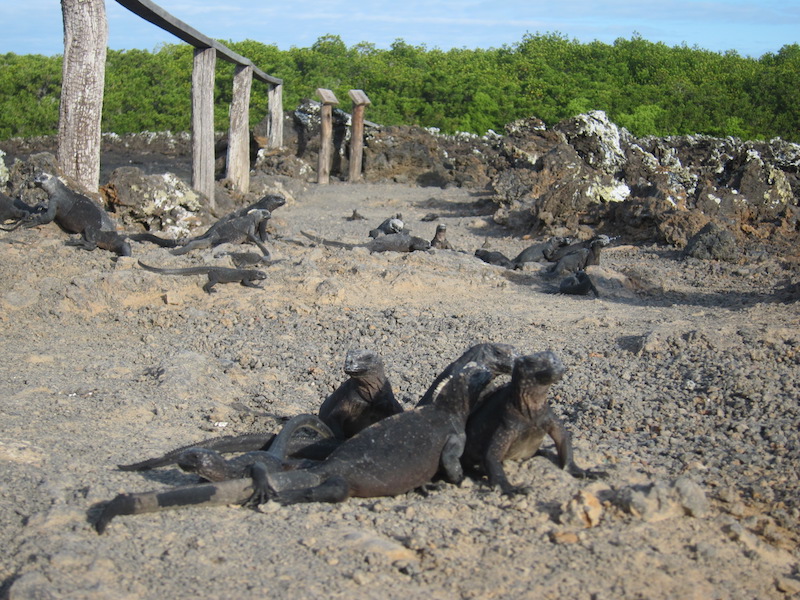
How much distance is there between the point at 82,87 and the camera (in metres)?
10.0

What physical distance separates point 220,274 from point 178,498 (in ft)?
16.1

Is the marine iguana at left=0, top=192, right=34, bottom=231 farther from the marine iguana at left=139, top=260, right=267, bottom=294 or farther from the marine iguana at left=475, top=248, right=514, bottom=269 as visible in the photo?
the marine iguana at left=475, top=248, right=514, bottom=269

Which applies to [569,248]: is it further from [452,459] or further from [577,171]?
[452,459]

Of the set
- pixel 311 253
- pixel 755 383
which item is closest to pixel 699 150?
pixel 311 253

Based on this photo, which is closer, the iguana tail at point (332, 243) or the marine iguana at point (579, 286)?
the marine iguana at point (579, 286)

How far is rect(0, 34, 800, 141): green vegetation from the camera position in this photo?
25078 millimetres

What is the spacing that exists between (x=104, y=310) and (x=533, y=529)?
5.28 meters

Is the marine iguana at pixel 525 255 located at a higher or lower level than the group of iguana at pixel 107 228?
lower

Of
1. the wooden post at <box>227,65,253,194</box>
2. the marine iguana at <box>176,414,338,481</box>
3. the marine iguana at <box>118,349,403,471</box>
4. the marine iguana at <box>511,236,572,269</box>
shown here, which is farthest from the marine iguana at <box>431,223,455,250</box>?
the marine iguana at <box>176,414,338,481</box>

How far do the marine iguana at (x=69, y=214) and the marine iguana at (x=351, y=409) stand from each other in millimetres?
4974

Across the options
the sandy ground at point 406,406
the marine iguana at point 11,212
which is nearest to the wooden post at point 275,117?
the sandy ground at point 406,406

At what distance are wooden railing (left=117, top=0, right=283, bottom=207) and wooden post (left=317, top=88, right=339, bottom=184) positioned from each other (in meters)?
1.98

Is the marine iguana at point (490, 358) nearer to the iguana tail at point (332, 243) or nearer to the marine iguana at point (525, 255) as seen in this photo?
the iguana tail at point (332, 243)

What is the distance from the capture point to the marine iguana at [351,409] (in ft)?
14.3
